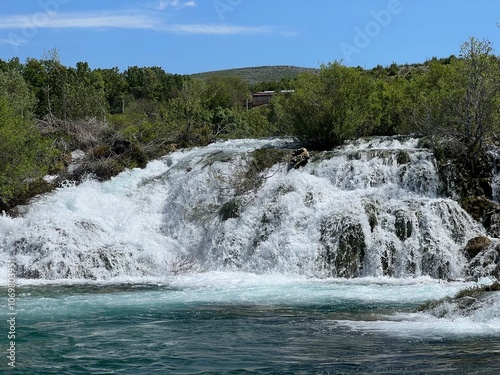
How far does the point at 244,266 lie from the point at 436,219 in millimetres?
5832

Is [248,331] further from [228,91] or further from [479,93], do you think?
[228,91]

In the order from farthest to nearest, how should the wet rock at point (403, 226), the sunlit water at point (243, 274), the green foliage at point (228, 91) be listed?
the green foliage at point (228, 91) → the wet rock at point (403, 226) → the sunlit water at point (243, 274)

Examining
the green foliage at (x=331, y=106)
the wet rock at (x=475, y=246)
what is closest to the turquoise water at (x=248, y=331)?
the wet rock at (x=475, y=246)

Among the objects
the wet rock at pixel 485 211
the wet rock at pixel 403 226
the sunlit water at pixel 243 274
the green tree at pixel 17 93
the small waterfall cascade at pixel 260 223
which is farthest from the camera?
the green tree at pixel 17 93

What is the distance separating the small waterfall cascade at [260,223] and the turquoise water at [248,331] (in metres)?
1.96

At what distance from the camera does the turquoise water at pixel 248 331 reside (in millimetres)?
10195

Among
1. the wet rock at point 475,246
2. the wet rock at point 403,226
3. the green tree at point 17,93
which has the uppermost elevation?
the green tree at point 17,93

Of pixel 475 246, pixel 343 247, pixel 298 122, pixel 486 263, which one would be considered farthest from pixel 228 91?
Answer: pixel 486 263

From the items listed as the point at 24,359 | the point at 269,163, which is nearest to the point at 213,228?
the point at 269,163

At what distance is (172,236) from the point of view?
24156 millimetres

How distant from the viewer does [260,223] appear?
73.2 feet

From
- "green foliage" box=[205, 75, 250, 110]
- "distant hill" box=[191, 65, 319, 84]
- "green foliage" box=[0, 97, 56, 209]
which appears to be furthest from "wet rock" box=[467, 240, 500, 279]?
"distant hill" box=[191, 65, 319, 84]

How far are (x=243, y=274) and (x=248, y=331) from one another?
8.02 metres

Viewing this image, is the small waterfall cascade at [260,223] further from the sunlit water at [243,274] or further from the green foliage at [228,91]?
the green foliage at [228,91]
